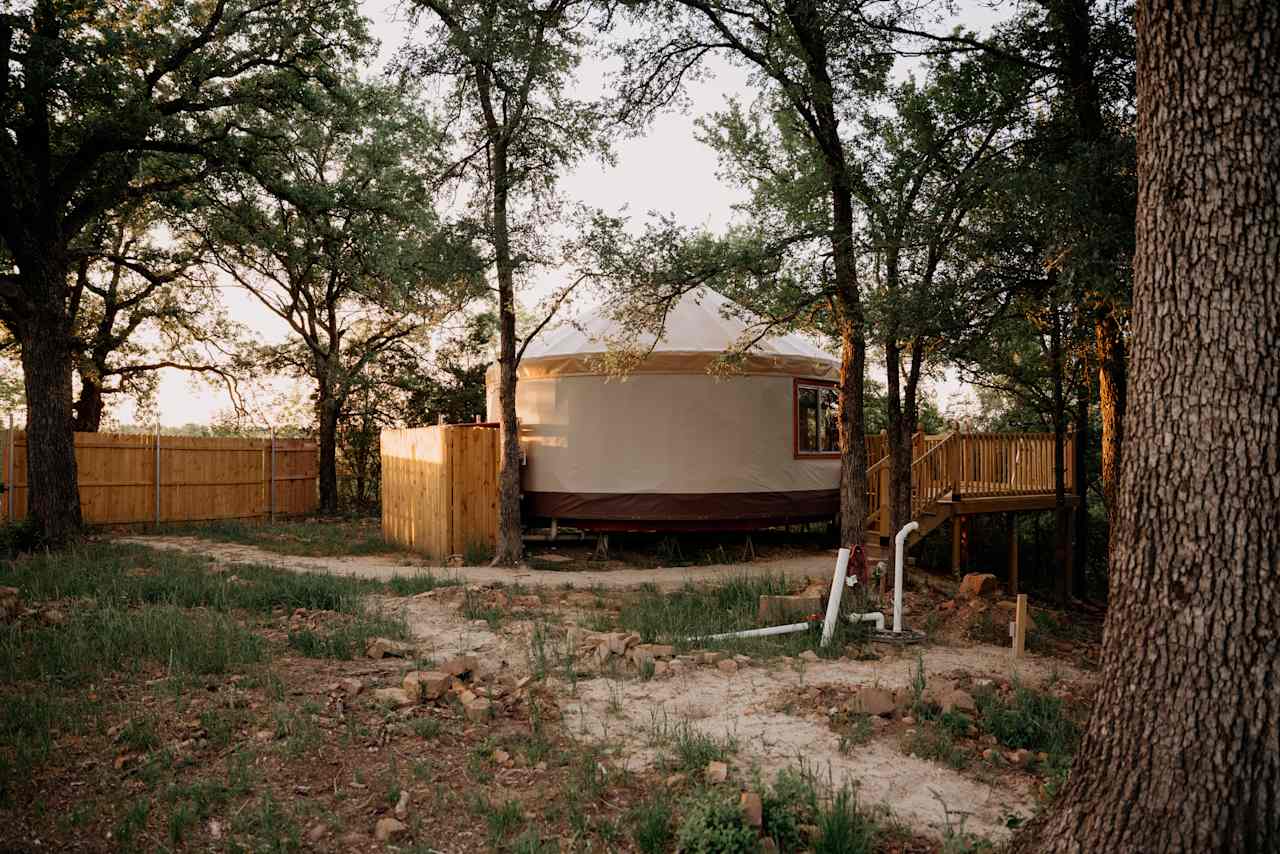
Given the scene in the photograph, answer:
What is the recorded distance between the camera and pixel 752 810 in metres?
3.02

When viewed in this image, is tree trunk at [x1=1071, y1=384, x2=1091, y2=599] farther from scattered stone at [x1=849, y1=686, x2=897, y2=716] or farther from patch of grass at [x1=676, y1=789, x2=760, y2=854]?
patch of grass at [x1=676, y1=789, x2=760, y2=854]

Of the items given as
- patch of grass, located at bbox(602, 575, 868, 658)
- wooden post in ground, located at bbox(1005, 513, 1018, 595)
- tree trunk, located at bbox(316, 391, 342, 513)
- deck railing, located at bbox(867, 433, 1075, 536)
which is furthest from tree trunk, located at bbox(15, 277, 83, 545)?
wooden post in ground, located at bbox(1005, 513, 1018, 595)

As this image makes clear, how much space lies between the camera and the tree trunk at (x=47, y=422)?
998 cm

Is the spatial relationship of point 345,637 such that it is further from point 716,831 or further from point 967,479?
point 967,479

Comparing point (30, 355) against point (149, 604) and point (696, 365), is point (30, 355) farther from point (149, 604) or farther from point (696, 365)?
point (696, 365)

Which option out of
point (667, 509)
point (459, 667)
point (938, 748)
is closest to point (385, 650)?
point (459, 667)

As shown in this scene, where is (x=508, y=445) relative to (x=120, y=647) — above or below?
above

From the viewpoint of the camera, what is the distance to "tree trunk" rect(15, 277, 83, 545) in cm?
998

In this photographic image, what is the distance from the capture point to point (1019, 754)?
3.95 m

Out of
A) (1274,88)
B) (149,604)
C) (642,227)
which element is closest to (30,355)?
(149,604)

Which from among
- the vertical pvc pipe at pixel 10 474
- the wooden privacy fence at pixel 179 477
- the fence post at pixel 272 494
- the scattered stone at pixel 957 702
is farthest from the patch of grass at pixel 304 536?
the scattered stone at pixel 957 702

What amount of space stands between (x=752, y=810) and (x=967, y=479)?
8700 mm

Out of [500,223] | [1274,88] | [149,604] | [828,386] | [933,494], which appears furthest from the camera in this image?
[828,386]

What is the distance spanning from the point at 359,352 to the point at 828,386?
31.9 feet
